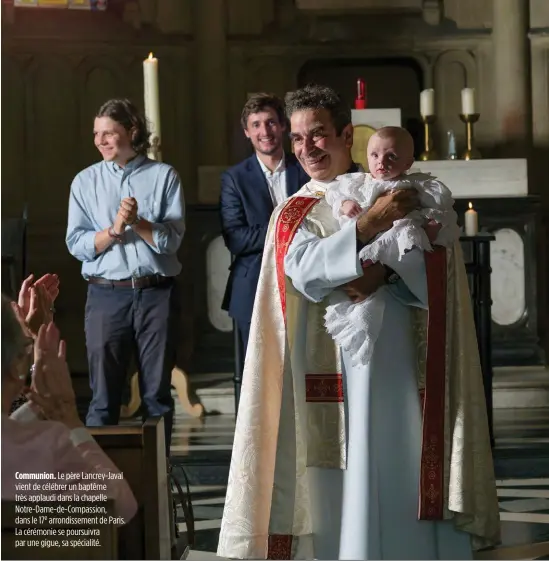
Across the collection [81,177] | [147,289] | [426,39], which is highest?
[426,39]

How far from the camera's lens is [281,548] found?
362 centimetres

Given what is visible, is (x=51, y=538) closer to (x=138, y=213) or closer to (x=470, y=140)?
(x=138, y=213)

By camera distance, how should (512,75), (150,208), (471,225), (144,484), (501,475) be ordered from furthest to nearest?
1. (512,75)
2. (471,225)
3. (501,475)
4. (150,208)
5. (144,484)

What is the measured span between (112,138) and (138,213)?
354mm

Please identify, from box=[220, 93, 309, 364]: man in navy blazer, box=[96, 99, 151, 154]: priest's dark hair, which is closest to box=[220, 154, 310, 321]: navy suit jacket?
box=[220, 93, 309, 364]: man in navy blazer

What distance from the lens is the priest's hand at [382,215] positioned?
3.46m

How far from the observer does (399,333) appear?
3.55m

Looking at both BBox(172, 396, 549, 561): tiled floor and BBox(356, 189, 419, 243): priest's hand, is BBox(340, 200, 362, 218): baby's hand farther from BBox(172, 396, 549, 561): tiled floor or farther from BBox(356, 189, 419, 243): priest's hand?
BBox(172, 396, 549, 561): tiled floor

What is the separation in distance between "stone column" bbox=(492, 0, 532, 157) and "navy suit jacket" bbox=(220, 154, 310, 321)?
3964 millimetres

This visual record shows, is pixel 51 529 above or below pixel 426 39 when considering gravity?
below

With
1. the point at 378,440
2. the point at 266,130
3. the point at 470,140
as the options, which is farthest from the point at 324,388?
the point at 470,140

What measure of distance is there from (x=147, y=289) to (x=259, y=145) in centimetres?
81

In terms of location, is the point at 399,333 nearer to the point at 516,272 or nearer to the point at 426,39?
the point at 516,272

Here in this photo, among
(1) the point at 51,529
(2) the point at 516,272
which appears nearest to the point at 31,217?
(2) the point at 516,272
